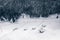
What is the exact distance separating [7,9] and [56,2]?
353 centimetres

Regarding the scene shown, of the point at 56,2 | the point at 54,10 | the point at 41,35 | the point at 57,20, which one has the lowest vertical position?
the point at 41,35

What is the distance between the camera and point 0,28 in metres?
7.98

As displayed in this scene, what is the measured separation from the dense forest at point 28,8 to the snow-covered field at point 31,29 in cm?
46

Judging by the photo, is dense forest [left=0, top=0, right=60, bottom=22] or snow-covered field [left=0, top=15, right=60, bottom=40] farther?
dense forest [left=0, top=0, right=60, bottom=22]

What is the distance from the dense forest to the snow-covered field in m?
0.46

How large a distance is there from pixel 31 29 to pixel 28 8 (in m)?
2.11

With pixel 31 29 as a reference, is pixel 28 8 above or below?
above

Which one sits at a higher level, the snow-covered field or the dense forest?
the dense forest

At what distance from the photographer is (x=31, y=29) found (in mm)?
7520

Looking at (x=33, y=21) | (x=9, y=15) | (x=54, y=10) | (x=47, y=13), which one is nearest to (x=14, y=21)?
(x=9, y=15)

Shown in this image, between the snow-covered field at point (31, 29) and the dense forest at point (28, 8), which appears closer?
the snow-covered field at point (31, 29)

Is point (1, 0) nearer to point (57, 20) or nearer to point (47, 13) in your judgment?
point (47, 13)

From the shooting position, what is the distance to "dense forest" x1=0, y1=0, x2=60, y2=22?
8.84 m

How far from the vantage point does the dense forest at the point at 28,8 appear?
8.84 meters
